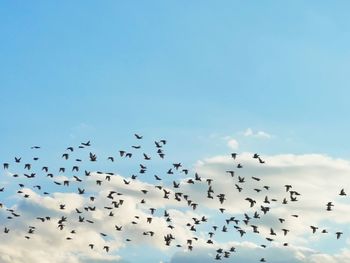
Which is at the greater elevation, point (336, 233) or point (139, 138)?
point (139, 138)

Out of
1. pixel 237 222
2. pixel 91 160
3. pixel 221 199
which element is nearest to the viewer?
pixel 91 160

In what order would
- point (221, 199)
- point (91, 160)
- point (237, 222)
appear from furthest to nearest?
point (237, 222), point (221, 199), point (91, 160)

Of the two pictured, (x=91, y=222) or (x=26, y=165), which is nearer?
(x=91, y=222)

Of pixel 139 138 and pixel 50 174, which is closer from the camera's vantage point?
pixel 139 138

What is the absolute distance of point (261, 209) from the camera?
93.6 m

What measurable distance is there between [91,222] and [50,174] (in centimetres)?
1248

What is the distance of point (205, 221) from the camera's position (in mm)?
102875

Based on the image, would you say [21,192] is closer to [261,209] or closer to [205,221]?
[205,221]

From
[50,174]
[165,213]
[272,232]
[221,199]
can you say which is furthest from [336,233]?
[50,174]

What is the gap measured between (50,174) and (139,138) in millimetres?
16985

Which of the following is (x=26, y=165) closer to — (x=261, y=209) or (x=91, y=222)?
(x=91, y=222)

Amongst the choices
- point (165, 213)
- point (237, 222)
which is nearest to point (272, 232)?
point (237, 222)

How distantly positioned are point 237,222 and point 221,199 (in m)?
8.95

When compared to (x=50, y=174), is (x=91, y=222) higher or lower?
lower
